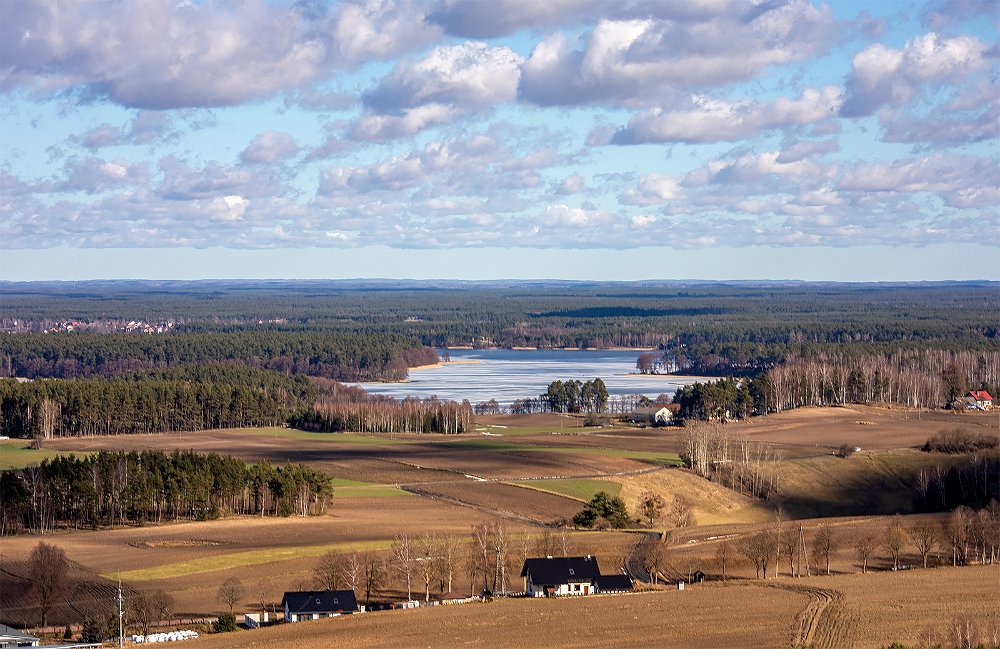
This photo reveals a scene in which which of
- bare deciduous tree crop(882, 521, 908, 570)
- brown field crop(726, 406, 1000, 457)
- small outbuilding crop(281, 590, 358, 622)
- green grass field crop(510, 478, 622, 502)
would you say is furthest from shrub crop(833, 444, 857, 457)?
small outbuilding crop(281, 590, 358, 622)

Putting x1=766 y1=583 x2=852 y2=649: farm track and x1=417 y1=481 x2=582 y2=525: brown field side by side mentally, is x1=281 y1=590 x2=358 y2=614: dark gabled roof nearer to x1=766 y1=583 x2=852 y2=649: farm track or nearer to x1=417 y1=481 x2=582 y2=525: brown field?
x1=766 y1=583 x2=852 y2=649: farm track

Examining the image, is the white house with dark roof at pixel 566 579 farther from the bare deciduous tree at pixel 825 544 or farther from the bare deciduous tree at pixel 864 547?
the bare deciduous tree at pixel 864 547

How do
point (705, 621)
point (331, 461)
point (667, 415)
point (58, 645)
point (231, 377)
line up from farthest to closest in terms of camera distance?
point (231, 377)
point (667, 415)
point (331, 461)
point (705, 621)
point (58, 645)

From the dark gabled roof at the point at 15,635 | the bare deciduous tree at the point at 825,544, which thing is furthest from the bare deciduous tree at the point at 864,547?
the dark gabled roof at the point at 15,635

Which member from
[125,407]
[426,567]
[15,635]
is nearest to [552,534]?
[426,567]

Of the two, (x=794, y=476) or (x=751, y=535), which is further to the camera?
(x=794, y=476)

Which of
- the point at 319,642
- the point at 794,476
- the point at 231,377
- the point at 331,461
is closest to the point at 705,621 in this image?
the point at 319,642

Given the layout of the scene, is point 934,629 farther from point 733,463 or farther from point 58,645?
point 733,463
